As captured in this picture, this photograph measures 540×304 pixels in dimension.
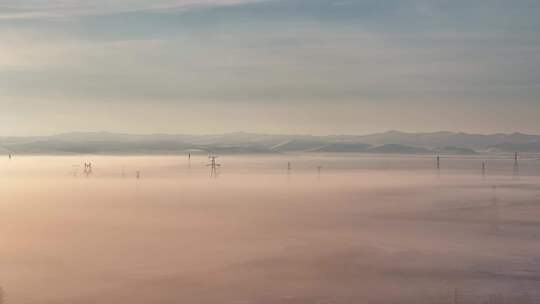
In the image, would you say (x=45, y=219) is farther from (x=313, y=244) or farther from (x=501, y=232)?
(x=501, y=232)

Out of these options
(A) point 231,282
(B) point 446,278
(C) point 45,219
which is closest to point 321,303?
(A) point 231,282

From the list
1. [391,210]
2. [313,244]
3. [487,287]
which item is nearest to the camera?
[487,287]

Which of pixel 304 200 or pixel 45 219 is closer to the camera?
pixel 45 219

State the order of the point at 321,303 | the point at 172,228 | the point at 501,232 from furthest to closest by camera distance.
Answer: the point at 172,228 < the point at 501,232 < the point at 321,303

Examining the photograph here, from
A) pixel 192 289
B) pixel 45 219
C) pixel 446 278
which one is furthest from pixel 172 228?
pixel 446 278

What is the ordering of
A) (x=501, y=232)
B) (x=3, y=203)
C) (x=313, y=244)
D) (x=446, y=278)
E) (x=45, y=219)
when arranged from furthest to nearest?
(x=3, y=203)
(x=45, y=219)
(x=501, y=232)
(x=313, y=244)
(x=446, y=278)

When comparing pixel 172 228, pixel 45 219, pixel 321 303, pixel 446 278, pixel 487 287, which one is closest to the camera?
pixel 321 303

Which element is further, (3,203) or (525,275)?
(3,203)

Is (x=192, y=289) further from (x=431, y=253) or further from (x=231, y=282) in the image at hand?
(x=431, y=253)
